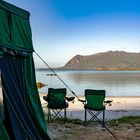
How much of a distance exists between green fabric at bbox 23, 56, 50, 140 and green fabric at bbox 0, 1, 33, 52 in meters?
0.28

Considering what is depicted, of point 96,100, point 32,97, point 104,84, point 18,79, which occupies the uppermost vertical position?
point 18,79

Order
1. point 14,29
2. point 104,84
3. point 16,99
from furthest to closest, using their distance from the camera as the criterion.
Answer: point 104,84 < point 14,29 < point 16,99

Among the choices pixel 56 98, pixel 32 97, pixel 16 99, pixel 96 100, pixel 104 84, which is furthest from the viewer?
pixel 104 84

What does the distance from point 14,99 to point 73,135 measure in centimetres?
184

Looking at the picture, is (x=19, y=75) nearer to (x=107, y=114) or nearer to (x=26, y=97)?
(x=26, y=97)

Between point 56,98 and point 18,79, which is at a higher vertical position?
point 18,79

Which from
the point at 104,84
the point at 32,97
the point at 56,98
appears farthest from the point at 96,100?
the point at 104,84

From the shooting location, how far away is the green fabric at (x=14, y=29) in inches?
183

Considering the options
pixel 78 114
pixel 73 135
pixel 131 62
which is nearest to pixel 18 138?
pixel 73 135

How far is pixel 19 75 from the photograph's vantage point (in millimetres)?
5125

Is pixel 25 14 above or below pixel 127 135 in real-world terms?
above

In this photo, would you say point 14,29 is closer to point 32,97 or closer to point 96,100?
point 32,97

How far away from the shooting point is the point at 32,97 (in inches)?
216

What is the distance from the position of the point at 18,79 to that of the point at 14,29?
763 millimetres
